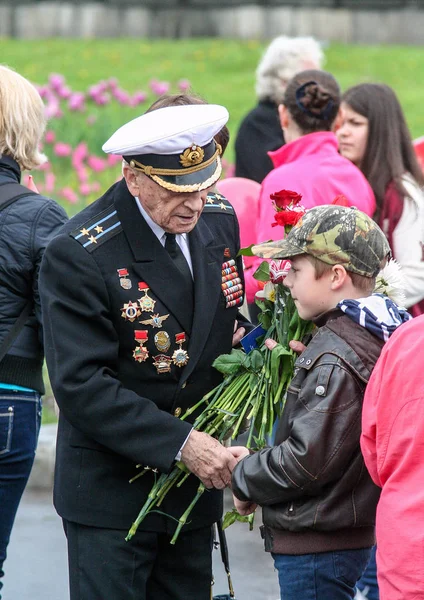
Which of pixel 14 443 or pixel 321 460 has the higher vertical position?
pixel 321 460

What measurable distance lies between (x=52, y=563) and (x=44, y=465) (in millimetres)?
928

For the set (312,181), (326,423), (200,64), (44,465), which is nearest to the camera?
(326,423)

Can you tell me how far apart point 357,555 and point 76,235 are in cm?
110

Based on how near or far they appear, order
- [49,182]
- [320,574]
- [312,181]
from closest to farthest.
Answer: [320,574] → [312,181] → [49,182]

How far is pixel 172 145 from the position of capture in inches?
114

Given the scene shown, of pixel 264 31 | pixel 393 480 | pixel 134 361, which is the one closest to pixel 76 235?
pixel 134 361

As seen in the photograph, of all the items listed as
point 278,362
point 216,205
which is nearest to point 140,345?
point 278,362

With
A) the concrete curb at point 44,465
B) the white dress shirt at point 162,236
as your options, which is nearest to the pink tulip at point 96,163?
the concrete curb at point 44,465

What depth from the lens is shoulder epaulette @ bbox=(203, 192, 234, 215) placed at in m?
3.33

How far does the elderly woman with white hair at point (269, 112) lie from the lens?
19.1 ft

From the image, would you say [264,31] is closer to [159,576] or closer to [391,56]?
[391,56]

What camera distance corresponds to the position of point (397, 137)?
4730 mm

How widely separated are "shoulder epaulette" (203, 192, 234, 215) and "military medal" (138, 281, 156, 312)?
40 cm

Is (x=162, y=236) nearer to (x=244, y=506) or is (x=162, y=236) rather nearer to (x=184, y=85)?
(x=244, y=506)
